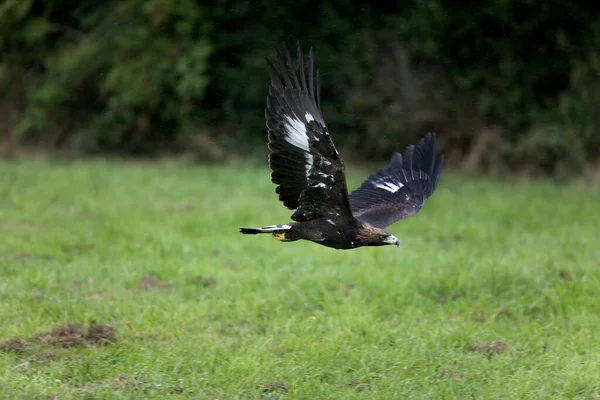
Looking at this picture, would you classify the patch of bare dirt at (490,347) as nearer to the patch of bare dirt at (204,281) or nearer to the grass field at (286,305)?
the grass field at (286,305)

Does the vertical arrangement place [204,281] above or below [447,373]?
above

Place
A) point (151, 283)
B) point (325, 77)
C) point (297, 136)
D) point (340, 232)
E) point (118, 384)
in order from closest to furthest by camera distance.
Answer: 1. point (118, 384)
2. point (297, 136)
3. point (340, 232)
4. point (151, 283)
5. point (325, 77)

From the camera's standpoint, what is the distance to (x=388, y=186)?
655cm

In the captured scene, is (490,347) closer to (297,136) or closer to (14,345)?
(297,136)

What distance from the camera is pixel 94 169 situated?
13391mm

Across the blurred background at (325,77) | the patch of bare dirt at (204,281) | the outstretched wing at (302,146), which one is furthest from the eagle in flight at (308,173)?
the blurred background at (325,77)

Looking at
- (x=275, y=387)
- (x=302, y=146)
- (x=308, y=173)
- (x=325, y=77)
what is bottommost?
(x=275, y=387)

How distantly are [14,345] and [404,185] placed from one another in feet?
10.3

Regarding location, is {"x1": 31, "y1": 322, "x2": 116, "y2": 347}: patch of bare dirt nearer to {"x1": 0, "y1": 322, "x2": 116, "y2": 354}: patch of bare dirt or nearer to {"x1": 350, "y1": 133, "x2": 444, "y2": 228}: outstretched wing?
{"x1": 0, "y1": 322, "x2": 116, "y2": 354}: patch of bare dirt

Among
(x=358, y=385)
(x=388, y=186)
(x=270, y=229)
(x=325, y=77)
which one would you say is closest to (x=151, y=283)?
(x=270, y=229)

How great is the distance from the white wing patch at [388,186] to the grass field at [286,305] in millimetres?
836

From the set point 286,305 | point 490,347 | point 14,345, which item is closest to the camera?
point 14,345

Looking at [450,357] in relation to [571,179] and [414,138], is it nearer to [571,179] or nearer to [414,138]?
[571,179]

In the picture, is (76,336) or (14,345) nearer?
(14,345)
